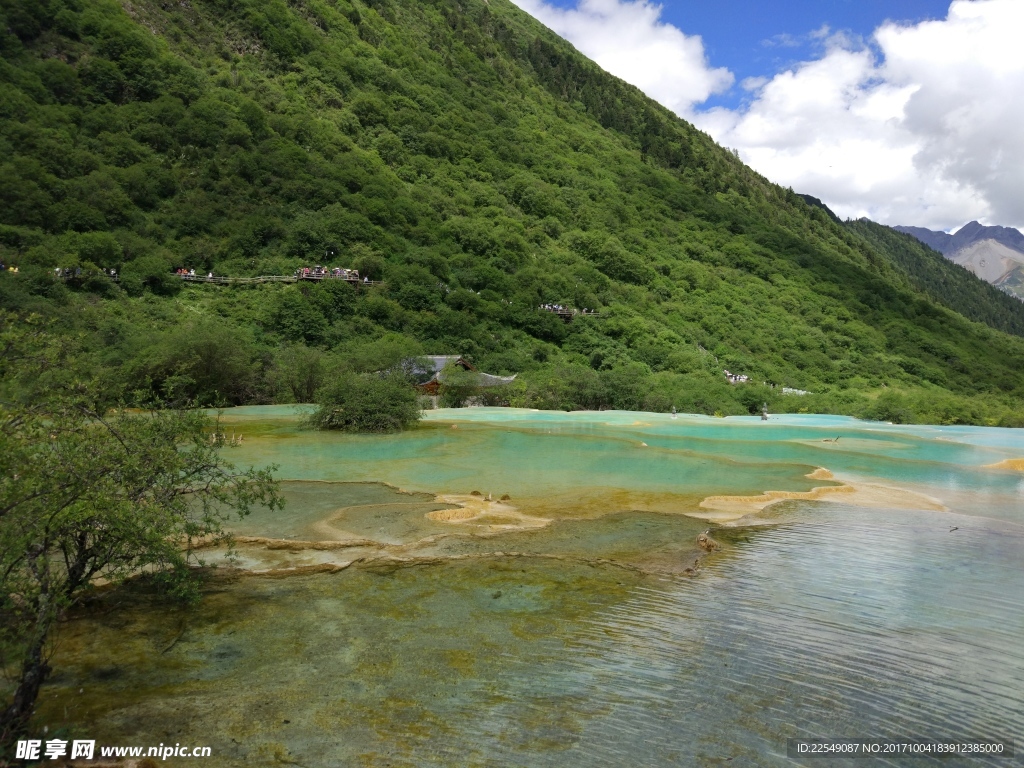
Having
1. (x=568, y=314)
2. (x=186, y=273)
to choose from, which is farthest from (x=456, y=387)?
(x=568, y=314)

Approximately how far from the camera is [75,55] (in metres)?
76.8

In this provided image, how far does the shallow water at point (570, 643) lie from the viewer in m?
5.34

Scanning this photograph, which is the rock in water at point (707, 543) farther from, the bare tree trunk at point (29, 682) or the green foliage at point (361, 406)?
the green foliage at point (361, 406)

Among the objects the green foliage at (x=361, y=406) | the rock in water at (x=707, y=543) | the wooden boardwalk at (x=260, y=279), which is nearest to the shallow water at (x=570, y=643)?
the rock in water at (x=707, y=543)

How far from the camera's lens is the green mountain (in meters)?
50.1

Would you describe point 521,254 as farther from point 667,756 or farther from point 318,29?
point 667,756

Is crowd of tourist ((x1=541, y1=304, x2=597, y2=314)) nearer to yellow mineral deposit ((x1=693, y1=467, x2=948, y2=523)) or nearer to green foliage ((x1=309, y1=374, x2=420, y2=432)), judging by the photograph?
green foliage ((x1=309, y1=374, x2=420, y2=432))

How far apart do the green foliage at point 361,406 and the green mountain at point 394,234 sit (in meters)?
8.58

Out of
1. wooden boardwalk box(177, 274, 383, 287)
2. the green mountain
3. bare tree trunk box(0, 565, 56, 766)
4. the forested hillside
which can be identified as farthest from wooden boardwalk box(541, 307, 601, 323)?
the forested hillside

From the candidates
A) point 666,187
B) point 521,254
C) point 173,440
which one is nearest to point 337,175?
point 521,254

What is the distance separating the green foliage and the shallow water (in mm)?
16244

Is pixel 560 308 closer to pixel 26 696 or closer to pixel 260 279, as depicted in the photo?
pixel 260 279

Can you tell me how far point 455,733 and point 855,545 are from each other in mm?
9361

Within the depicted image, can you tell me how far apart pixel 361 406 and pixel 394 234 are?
5346 centimetres
